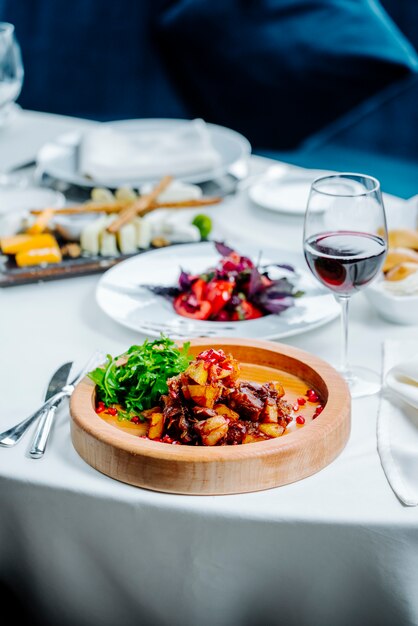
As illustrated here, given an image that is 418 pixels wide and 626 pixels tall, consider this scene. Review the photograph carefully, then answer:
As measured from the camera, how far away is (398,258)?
151 cm

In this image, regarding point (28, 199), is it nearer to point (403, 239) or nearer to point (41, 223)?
point (41, 223)

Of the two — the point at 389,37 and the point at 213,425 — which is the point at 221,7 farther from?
the point at 213,425

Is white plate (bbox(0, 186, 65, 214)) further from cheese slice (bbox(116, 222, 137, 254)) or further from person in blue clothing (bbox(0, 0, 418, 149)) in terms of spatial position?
person in blue clothing (bbox(0, 0, 418, 149))

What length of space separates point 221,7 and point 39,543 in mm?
2548

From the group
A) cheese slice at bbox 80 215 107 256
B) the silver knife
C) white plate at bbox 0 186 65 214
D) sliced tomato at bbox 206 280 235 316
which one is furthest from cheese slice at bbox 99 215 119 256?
the silver knife

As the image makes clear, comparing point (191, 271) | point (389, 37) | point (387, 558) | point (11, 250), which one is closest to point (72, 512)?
point (387, 558)

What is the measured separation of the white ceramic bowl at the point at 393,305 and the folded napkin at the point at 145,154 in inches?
35.8

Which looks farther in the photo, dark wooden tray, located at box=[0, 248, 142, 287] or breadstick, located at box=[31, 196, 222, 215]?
breadstick, located at box=[31, 196, 222, 215]

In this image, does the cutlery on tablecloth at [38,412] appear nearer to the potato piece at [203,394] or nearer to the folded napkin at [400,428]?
the potato piece at [203,394]

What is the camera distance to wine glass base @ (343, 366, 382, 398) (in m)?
1.23

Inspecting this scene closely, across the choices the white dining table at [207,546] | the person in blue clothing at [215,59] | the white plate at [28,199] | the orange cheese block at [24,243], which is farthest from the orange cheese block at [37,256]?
the person in blue clothing at [215,59]

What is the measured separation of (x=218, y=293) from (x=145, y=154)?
946 mm

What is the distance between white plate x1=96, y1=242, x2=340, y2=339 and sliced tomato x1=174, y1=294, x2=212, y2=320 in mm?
14

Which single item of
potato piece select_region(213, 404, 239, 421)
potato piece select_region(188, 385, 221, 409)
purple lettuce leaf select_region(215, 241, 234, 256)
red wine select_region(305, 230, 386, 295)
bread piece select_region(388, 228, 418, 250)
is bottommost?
purple lettuce leaf select_region(215, 241, 234, 256)
